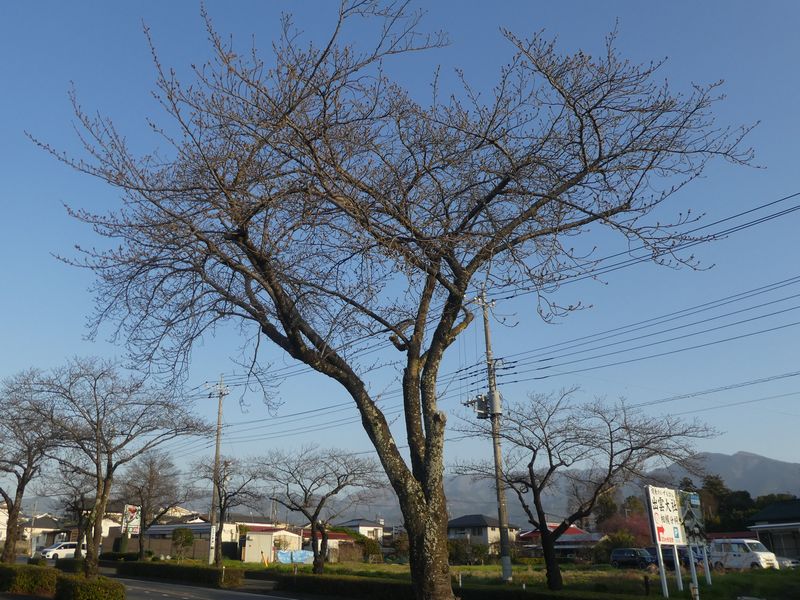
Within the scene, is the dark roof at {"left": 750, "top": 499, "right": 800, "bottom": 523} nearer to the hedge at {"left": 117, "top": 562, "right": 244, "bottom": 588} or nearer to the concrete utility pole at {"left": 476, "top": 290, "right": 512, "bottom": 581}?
the concrete utility pole at {"left": 476, "top": 290, "right": 512, "bottom": 581}

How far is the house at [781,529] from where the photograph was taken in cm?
4109

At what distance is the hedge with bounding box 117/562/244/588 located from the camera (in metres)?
30.0

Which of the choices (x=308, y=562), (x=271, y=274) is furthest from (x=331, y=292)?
(x=308, y=562)

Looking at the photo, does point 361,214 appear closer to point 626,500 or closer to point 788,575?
point 788,575

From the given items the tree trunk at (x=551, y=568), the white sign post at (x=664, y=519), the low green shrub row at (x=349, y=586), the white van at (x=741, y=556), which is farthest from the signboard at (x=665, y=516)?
the white van at (x=741, y=556)

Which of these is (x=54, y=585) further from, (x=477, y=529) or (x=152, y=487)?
(x=477, y=529)

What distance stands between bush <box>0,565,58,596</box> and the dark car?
3129 cm

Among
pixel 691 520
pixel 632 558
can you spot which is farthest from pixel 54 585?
pixel 632 558

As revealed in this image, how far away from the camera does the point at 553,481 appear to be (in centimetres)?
2286

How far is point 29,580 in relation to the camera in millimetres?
19625

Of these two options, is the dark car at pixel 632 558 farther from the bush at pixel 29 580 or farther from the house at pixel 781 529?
the bush at pixel 29 580

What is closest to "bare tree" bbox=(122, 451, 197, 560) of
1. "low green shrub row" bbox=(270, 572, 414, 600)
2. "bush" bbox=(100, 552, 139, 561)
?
"bush" bbox=(100, 552, 139, 561)

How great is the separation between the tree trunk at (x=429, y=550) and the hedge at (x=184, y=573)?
25153 mm

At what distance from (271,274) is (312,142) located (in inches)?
68.8
